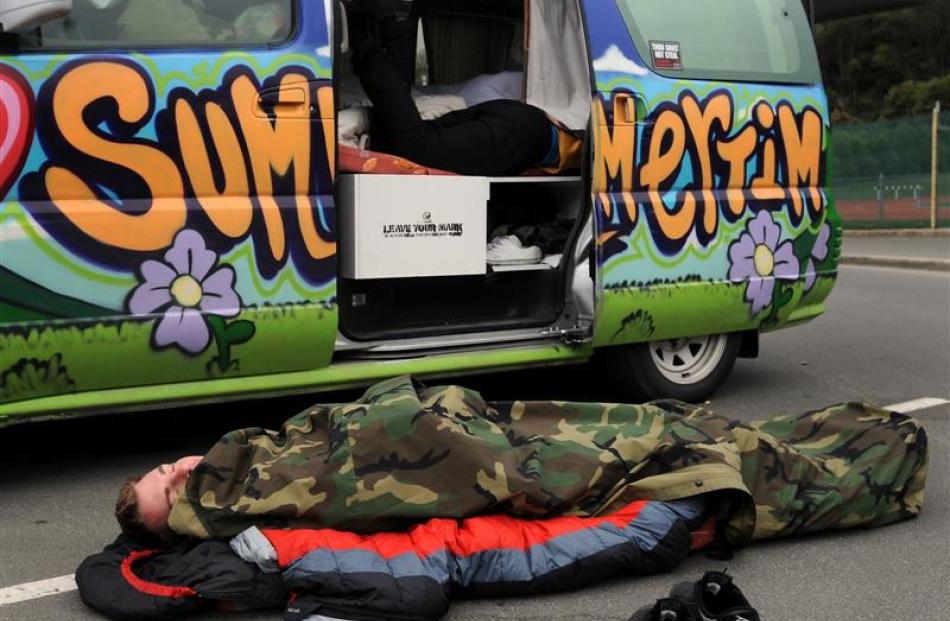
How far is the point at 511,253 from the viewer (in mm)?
5266

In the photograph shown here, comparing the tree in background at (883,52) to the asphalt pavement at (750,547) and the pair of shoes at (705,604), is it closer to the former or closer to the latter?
the asphalt pavement at (750,547)

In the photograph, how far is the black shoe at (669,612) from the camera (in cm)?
274

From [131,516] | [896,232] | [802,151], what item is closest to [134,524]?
[131,516]

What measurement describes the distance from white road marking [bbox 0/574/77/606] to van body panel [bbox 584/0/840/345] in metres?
2.70

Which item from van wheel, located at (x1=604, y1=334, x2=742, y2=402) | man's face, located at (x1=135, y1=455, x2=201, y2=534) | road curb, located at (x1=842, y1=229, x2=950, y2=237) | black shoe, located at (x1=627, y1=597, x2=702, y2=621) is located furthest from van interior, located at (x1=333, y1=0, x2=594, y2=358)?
road curb, located at (x1=842, y1=229, x2=950, y2=237)

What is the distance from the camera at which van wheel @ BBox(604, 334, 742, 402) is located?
5.53 m

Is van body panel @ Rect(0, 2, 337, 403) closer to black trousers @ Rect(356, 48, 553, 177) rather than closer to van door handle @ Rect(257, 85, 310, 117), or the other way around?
van door handle @ Rect(257, 85, 310, 117)

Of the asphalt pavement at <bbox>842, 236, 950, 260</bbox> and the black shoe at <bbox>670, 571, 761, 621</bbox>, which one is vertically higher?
the asphalt pavement at <bbox>842, 236, 950, 260</bbox>

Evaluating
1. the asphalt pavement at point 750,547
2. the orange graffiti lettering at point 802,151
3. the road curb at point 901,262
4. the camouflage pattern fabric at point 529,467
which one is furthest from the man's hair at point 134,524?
the road curb at point 901,262

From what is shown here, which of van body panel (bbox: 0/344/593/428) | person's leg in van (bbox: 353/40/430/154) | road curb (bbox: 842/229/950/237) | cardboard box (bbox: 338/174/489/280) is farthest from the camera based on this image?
road curb (bbox: 842/229/950/237)

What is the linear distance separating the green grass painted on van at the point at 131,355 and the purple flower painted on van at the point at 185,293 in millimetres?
52

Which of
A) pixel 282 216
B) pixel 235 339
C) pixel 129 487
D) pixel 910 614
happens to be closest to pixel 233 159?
pixel 282 216

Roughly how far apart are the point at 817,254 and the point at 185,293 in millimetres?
3454

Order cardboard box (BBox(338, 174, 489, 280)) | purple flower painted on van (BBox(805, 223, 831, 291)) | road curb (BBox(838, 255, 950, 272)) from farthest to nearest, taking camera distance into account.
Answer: road curb (BBox(838, 255, 950, 272)) < purple flower painted on van (BBox(805, 223, 831, 291)) < cardboard box (BBox(338, 174, 489, 280))
